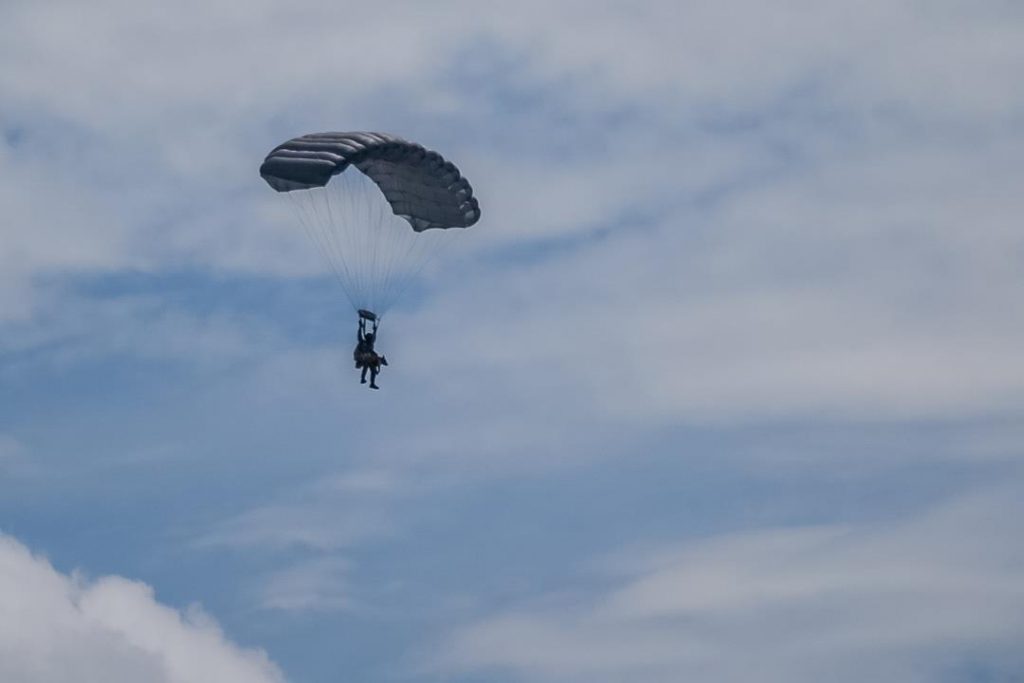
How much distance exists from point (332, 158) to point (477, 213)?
6939 millimetres

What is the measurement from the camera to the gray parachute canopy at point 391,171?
263 feet

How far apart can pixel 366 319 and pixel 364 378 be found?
5.24 feet

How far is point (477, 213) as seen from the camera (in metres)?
85.9

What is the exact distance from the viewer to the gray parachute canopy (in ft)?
263

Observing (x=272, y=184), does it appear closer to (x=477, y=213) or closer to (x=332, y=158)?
(x=332, y=158)

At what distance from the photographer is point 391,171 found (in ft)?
278

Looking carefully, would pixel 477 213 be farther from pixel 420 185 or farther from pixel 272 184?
pixel 272 184

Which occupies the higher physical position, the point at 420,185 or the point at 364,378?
the point at 420,185

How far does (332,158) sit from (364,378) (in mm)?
6432

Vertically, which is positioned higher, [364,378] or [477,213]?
[477,213]

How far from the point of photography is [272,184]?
80.9 meters

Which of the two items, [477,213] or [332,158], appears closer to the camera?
[332,158]

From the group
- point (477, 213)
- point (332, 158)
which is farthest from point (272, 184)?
point (477, 213)

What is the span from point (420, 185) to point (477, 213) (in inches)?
83.3
